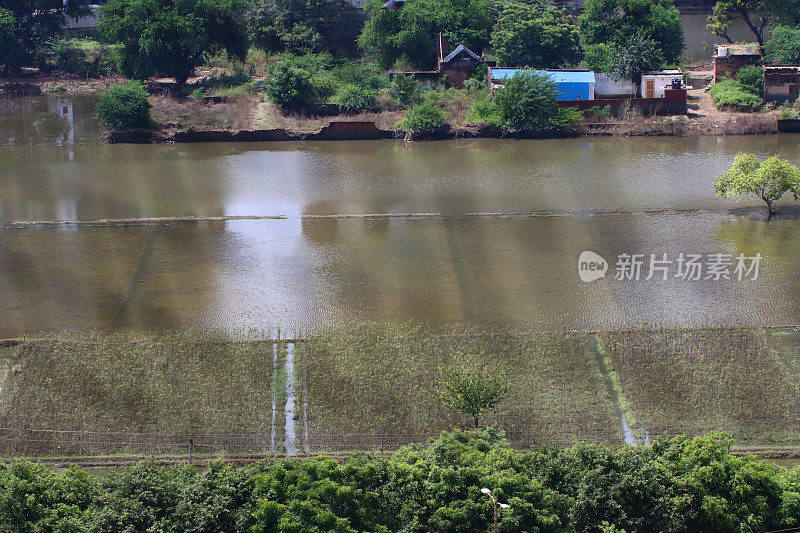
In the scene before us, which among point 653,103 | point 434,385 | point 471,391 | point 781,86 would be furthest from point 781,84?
point 471,391

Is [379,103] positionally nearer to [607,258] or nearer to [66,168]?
[66,168]

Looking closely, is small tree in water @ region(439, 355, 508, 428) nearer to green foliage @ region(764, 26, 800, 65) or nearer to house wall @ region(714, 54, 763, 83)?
house wall @ region(714, 54, 763, 83)

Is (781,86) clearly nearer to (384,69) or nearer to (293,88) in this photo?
(384,69)

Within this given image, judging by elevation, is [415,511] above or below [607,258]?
below

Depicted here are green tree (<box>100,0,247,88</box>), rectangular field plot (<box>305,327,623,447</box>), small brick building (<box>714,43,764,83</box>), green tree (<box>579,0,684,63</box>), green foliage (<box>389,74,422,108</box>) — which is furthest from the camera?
green tree (<box>579,0,684,63</box>)

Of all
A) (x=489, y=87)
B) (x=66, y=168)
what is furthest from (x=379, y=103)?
(x=66, y=168)

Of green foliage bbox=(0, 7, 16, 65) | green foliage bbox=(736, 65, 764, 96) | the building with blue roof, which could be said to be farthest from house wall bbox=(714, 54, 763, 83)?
green foliage bbox=(0, 7, 16, 65)
